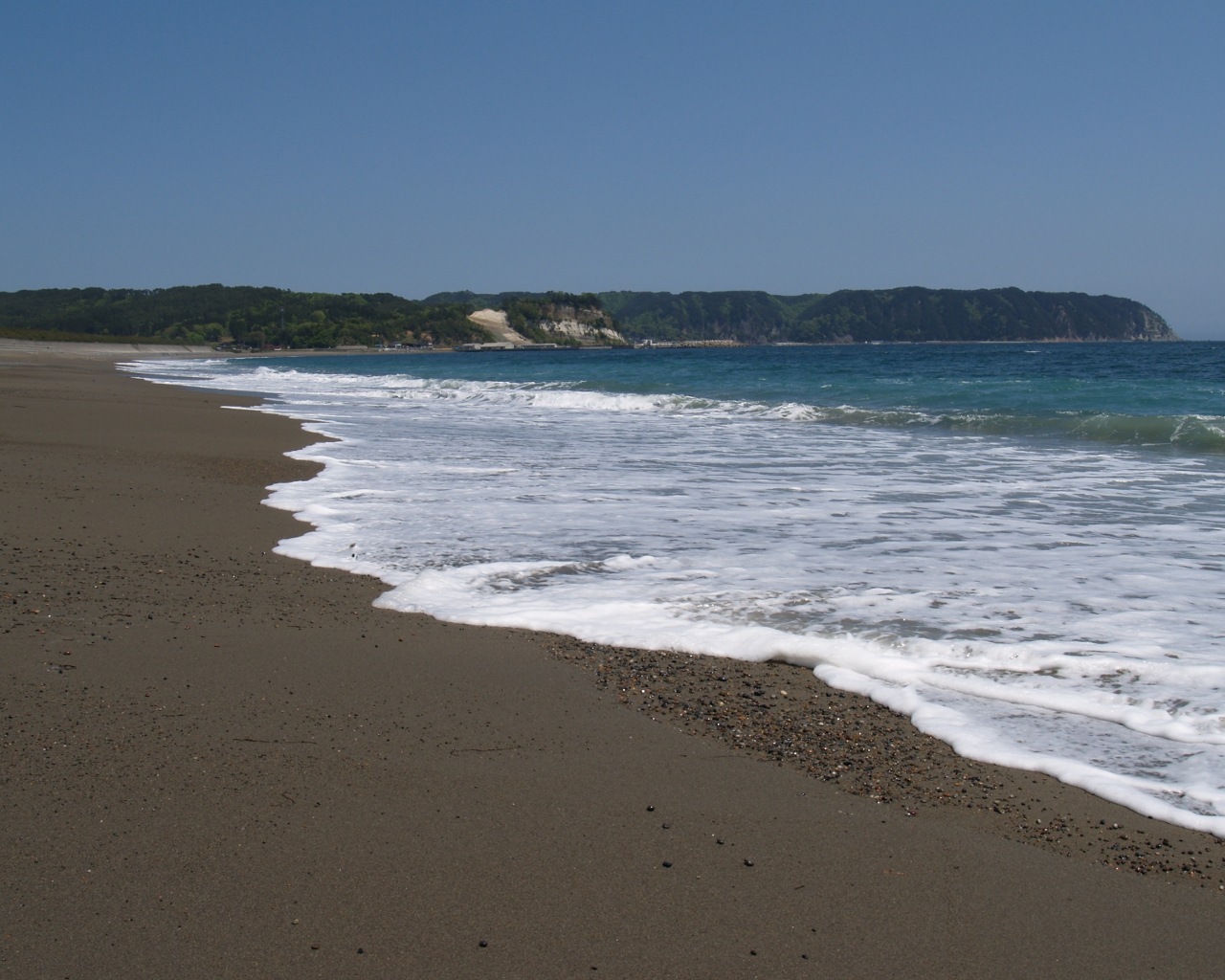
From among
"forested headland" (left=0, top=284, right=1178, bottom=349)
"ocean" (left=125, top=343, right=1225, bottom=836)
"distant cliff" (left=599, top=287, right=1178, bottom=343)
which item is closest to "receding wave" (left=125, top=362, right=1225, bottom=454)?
"ocean" (left=125, top=343, right=1225, bottom=836)

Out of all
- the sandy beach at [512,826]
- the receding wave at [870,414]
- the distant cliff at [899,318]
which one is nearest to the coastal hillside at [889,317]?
the distant cliff at [899,318]

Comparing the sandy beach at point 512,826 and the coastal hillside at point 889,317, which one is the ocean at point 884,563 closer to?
the sandy beach at point 512,826

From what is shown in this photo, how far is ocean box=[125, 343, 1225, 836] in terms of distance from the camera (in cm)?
321

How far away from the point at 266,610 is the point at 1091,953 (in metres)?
3.44

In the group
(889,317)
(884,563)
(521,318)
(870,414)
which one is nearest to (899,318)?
(889,317)

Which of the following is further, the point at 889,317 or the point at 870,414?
the point at 889,317

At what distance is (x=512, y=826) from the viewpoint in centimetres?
240

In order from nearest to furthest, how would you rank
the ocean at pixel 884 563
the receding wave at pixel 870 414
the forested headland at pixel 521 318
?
the ocean at pixel 884 563, the receding wave at pixel 870 414, the forested headland at pixel 521 318

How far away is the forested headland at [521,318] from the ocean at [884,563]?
359 feet

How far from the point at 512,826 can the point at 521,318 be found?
6162 inches

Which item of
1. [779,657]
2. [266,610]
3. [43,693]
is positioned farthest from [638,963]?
[266,610]

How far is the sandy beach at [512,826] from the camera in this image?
193 cm

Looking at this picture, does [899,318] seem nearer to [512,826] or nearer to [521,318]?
[521,318]

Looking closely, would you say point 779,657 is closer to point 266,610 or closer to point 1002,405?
point 266,610
